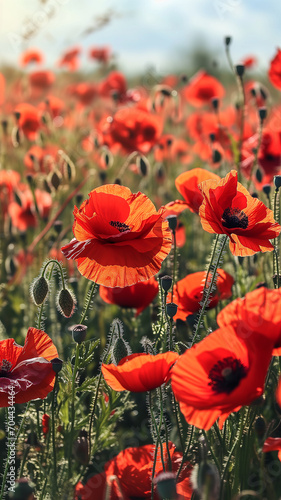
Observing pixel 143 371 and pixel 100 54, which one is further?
pixel 100 54

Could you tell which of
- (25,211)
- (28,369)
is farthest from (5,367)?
(25,211)

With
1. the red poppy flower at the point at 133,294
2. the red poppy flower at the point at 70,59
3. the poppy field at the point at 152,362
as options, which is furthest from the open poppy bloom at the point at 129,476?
the red poppy flower at the point at 70,59

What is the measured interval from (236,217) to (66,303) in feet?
1.27

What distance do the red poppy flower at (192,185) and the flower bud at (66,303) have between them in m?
0.34

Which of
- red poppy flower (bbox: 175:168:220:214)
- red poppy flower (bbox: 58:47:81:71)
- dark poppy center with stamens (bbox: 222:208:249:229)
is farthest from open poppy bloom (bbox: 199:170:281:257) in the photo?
red poppy flower (bbox: 58:47:81:71)

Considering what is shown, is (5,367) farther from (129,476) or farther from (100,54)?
(100,54)

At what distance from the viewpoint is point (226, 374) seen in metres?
0.91

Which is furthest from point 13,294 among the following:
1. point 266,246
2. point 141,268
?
point 266,246

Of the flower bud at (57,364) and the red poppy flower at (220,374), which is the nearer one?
the red poppy flower at (220,374)

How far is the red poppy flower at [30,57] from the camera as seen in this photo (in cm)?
466

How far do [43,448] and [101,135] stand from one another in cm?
164

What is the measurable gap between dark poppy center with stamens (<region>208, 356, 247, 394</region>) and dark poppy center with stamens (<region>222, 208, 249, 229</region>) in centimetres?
32

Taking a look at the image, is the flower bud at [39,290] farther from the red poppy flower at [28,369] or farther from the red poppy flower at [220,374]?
the red poppy flower at [220,374]

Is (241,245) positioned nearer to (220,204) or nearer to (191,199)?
(220,204)
